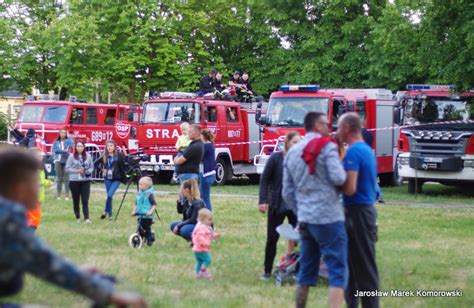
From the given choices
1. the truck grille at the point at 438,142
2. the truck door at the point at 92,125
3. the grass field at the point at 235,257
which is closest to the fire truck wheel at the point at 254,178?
the truck door at the point at 92,125

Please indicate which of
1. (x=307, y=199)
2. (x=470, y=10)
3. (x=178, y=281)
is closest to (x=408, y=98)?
(x=470, y=10)

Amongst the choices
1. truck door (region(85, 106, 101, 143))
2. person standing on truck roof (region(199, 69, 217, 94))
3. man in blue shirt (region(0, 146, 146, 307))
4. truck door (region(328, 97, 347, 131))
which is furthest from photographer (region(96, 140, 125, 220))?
man in blue shirt (region(0, 146, 146, 307))

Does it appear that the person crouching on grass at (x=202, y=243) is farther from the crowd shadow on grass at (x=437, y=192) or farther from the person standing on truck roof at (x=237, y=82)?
the person standing on truck roof at (x=237, y=82)

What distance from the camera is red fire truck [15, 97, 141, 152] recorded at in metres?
26.1

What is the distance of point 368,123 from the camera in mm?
24344

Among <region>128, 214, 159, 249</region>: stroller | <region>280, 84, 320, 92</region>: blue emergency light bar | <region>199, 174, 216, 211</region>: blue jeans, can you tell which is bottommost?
<region>128, 214, 159, 249</region>: stroller

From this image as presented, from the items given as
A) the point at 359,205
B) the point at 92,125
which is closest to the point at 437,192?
the point at 92,125

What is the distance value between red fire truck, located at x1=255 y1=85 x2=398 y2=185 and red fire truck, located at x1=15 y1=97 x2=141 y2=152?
15.0 ft

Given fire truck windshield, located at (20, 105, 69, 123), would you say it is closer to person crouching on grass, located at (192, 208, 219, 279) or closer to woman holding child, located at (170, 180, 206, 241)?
woman holding child, located at (170, 180, 206, 241)

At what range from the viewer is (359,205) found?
24.0ft

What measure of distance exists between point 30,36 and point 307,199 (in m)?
33.3

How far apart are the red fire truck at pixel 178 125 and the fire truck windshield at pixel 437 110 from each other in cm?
413

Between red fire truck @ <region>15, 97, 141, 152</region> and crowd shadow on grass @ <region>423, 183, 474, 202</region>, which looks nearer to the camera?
crowd shadow on grass @ <region>423, 183, 474, 202</region>

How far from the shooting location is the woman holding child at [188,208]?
11.8 metres
